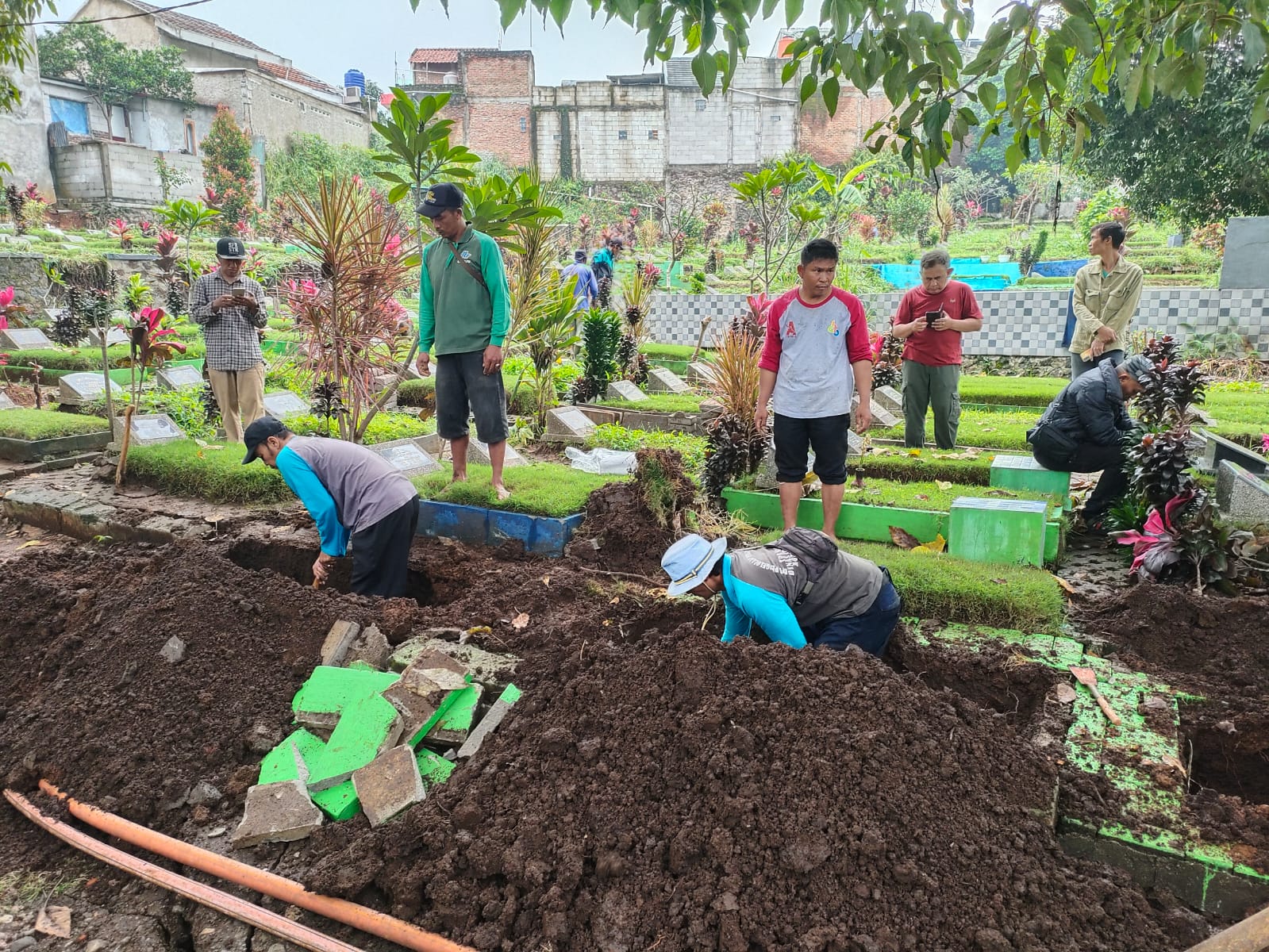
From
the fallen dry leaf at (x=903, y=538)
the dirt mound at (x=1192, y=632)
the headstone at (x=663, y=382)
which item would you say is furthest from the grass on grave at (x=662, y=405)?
the dirt mound at (x=1192, y=632)

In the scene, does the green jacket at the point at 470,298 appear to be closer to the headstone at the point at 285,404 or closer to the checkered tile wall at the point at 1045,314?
the headstone at the point at 285,404

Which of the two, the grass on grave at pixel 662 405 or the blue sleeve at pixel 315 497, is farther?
the grass on grave at pixel 662 405

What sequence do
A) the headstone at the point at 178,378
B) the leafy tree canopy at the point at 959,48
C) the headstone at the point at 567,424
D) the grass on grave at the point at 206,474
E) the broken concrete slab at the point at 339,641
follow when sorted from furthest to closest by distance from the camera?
the headstone at the point at 178,378
the headstone at the point at 567,424
the grass on grave at the point at 206,474
the broken concrete slab at the point at 339,641
the leafy tree canopy at the point at 959,48

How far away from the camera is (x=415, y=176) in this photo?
19.0 feet

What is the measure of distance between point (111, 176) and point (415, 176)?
26.7 meters

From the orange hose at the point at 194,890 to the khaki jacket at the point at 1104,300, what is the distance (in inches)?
241

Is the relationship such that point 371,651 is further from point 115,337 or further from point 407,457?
point 115,337

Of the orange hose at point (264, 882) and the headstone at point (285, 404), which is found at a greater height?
the headstone at point (285, 404)

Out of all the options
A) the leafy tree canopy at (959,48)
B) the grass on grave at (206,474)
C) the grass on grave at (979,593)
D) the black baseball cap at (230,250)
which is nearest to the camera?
the leafy tree canopy at (959,48)

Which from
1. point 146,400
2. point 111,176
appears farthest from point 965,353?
point 111,176

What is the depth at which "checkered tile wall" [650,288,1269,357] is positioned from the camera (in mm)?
11758

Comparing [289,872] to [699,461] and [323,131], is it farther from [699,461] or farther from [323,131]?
[323,131]

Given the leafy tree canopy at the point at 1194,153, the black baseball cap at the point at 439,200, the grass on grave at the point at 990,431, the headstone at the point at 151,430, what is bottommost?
the grass on grave at the point at 990,431

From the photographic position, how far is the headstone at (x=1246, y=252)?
1222 cm
